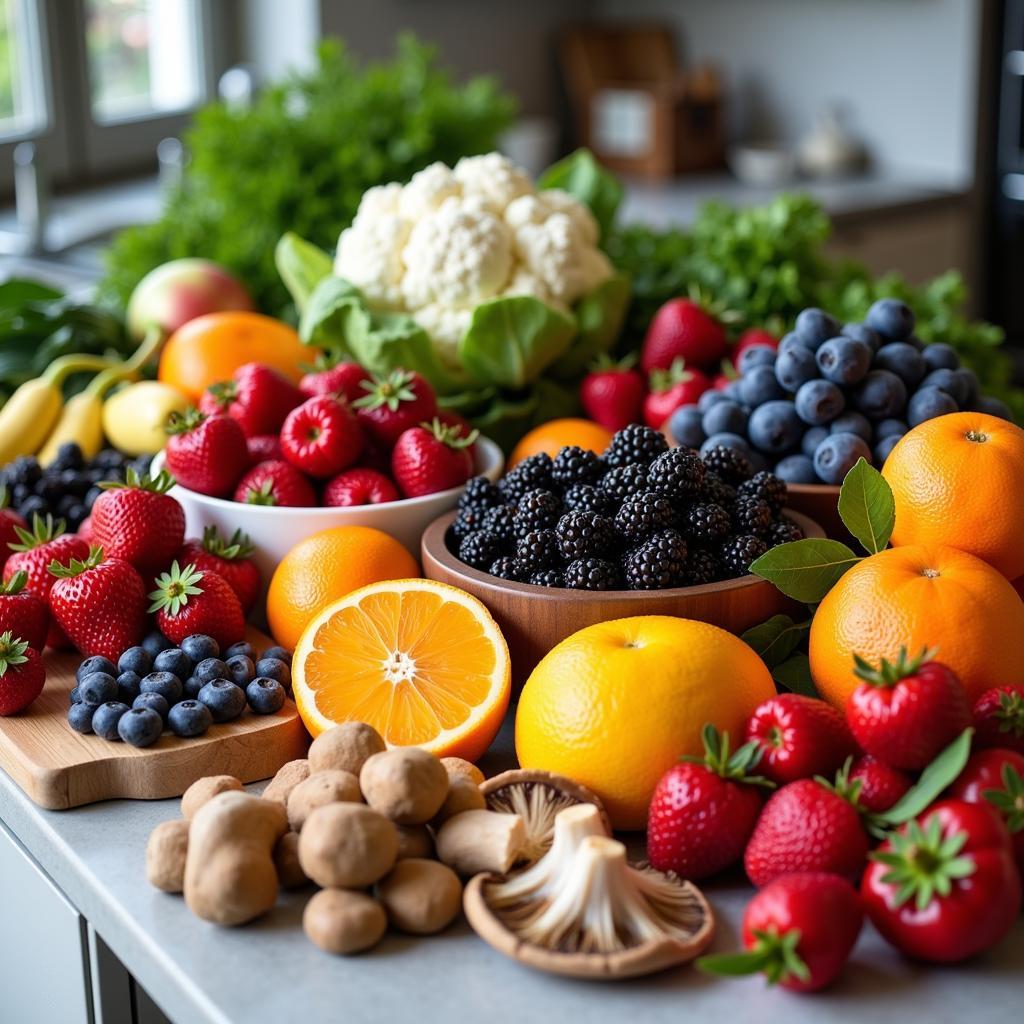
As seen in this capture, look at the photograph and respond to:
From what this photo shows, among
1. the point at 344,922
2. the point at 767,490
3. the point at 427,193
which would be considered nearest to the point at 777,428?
the point at 767,490

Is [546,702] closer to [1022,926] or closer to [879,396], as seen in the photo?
[1022,926]

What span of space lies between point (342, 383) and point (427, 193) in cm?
38

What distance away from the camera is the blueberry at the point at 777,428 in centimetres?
129

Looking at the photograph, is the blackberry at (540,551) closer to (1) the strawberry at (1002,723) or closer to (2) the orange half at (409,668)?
(2) the orange half at (409,668)

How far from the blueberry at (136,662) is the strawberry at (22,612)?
10 centimetres

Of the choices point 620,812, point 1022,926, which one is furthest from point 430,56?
point 1022,926

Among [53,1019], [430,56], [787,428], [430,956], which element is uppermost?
[430,56]

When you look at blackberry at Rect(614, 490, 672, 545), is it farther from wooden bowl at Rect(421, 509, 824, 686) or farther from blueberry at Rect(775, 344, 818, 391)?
blueberry at Rect(775, 344, 818, 391)

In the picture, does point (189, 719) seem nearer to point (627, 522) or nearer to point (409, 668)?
point (409, 668)

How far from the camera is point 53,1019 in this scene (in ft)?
3.57

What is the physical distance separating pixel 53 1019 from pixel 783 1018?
64 centimetres

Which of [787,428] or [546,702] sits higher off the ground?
[787,428]

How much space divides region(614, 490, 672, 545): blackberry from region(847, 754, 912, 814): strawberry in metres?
0.29

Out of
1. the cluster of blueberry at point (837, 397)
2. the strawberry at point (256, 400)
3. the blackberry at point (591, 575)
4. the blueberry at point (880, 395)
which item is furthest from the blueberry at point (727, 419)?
the strawberry at point (256, 400)
